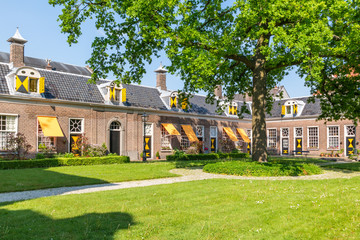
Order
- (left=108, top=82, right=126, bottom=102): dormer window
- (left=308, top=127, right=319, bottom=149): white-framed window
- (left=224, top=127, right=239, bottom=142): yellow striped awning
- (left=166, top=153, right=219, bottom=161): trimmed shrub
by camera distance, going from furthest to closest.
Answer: (left=224, top=127, right=239, bottom=142): yellow striped awning < (left=308, top=127, right=319, bottom=149): white-framed window < (left=108, top=82, right=126, bottom=102): dormer window < (left=166, top=153, right=219, bottom=161): trimmed shrub

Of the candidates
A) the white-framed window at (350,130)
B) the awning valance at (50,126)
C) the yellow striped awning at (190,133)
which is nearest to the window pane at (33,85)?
the awning valance at (50,126)

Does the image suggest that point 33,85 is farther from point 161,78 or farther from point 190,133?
point 190,133

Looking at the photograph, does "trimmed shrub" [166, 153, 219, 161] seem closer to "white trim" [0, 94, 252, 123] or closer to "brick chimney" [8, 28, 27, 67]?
"white trim" [0, 94, 252, 123]

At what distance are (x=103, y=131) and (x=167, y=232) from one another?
1972 centimetres

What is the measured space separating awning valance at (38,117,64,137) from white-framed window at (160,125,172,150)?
9660mm

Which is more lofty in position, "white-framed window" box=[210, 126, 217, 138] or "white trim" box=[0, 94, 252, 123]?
"white trim" box=[0, 94, 252, 123]

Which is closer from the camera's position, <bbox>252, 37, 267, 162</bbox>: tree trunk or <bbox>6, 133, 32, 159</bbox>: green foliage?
<bbox>252, 37, 267, 162</bbox>: tree trunk

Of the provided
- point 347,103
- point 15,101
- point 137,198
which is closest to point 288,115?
point 347,103

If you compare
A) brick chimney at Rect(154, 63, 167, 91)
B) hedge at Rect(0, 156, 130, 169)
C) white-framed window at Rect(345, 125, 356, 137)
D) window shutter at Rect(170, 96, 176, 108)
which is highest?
brick chimney at Rect(154, 63, 167, 91)

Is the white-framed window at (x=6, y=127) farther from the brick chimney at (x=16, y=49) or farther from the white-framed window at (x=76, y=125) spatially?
the brick chimney at (x=16, y=49)

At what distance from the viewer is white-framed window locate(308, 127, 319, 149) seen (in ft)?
110

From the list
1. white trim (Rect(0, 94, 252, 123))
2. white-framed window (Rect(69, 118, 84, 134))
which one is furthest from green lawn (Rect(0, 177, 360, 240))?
white-framed window (Rect(69, 118, 84, 134))

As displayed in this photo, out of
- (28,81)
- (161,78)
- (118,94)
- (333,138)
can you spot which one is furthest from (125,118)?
(333,138)

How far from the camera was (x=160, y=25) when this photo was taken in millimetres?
12969
